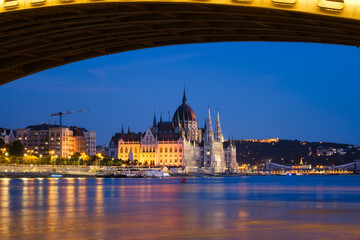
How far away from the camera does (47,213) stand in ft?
112

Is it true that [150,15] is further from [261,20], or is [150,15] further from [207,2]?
[207,2]

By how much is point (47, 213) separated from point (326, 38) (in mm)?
17972

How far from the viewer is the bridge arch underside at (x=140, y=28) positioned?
21.8 m

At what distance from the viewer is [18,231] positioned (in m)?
24.6

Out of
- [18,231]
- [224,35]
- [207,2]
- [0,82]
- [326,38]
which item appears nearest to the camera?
[207,2]

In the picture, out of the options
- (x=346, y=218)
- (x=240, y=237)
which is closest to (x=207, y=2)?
(x=240, y=237)

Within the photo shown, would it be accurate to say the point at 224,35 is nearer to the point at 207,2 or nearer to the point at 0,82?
the point at 207,2

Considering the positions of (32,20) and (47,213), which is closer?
(32,20)

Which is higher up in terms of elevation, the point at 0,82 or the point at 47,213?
the point at 0,82

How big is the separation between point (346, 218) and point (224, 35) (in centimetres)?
1165

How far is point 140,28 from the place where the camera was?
27.6 meters

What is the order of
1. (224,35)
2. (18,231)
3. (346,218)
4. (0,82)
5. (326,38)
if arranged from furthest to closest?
1. (0,82)
2. (346,218)
3. (224,35)
4. (326,38)
5. (18,231)

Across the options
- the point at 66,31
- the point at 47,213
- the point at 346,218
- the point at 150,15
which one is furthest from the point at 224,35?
the point at 47,213

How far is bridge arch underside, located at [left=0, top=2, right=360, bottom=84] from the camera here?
21.8m
